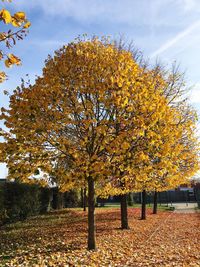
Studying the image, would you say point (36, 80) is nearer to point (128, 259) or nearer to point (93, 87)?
point (93, 87)

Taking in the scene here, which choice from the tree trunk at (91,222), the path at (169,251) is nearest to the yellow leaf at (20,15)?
the path at (169,251)

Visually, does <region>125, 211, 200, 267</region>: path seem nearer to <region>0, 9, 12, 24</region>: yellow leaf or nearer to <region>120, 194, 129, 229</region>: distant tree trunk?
<region>120, 194, 129, 229</region>: distant tree trunk

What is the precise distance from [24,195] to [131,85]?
14.2m

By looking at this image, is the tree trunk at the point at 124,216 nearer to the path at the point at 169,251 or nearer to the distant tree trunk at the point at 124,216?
the distant tree trunk at the point at 124,216

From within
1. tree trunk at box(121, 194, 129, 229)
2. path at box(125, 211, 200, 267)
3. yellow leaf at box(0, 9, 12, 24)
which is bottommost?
path at box(125, 211, 200, 267)

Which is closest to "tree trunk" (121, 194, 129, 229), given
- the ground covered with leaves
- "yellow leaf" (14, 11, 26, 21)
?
the ground covered with leaves

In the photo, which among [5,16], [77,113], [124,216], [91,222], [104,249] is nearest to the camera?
[5,16]

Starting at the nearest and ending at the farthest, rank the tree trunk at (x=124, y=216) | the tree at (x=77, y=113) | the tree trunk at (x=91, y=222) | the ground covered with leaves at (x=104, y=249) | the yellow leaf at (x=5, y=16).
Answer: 1. the yellow leaf at (x=5, y=16)
2. the ground covered with leaves at (x=104, y=249)
3. the tree at (x=77, y=113)
4. the tree trunk at (x=91, y=222)
5. the tree trunk at (x=124, y=216)

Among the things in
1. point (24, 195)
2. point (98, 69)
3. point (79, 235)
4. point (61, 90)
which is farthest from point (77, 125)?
point (24, 195)

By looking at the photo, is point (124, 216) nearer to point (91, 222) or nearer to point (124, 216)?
point (124, 216)

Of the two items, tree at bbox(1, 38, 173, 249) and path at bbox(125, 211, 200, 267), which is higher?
tree at bbox(1, 38, 173, 249)

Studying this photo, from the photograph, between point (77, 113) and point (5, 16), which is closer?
point (5, 16)

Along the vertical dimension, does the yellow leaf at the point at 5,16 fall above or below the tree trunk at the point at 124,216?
above

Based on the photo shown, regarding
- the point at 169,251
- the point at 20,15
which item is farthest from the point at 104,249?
the point at 20,15
